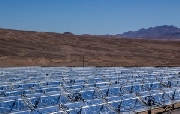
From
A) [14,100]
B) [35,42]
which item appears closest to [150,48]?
[35,42]

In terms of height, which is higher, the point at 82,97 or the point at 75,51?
the point at 75,51

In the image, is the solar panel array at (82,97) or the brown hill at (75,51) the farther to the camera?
the brown hill at (75,51)

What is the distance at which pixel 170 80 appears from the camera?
30906 millimetres

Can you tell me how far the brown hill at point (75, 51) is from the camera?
72.2 meters

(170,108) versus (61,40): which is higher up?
(61,40)

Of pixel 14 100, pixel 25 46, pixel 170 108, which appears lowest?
pixel 170 108

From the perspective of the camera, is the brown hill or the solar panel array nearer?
the solar panel array

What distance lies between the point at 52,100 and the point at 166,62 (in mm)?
62355

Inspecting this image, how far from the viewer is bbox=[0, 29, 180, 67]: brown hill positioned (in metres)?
72.2

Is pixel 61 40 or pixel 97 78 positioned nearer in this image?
pixel 97 78

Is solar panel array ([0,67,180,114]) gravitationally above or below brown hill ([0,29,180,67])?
Result: below

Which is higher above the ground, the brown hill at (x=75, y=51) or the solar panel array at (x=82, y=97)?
the brown hill at (x=75, y=51)

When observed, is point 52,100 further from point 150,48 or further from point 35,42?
point 150,48

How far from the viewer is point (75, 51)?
86562 millimetres
